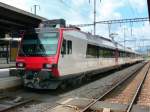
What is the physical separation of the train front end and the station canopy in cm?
155

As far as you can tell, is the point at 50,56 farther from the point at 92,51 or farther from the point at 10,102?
the point at 92,51

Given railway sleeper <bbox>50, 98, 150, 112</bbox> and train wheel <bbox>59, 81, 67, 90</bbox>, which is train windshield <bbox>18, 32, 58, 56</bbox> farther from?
railway sleeper <bbox>50, 98, 150, 112</bbox>

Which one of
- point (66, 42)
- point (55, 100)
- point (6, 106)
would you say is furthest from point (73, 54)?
point (6, 106)

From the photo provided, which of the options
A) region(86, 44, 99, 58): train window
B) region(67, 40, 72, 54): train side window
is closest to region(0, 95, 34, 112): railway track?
region(67, 40, 72, 54): train side window

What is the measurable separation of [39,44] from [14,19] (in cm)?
354

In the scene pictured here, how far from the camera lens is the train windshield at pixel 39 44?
15227 mm

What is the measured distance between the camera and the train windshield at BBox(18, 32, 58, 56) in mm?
15227

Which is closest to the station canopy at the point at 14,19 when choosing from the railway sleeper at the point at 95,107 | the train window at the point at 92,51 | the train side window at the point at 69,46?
the train side window at the point at 69,46

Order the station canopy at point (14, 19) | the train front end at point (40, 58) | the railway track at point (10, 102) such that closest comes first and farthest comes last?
the railway track at point (10, 102), the train front end at point (40, 58), the station canopy at point (14, 19)

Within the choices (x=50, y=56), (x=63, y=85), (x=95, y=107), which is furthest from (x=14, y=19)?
(x=95, y=107)

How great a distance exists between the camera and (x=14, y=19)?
18422 millimetres

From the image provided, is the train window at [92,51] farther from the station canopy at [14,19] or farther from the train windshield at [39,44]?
Answer: the train windshield at [39,44]

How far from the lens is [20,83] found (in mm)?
16219

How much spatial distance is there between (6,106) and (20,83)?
451 centimetres
